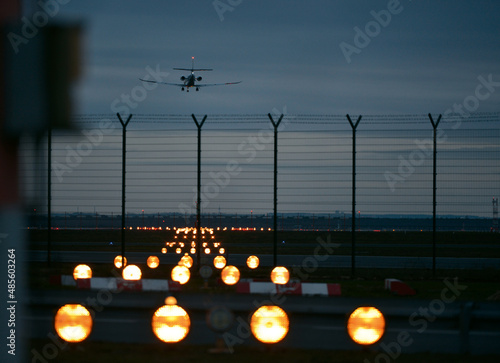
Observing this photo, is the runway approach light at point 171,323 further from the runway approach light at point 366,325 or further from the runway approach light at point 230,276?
the runway approach light at point 230,276

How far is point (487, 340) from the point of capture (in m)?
8.65

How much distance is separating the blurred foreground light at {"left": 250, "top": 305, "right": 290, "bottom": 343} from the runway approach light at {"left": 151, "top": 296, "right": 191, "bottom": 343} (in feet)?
2.82

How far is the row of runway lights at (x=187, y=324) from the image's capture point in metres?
7.38

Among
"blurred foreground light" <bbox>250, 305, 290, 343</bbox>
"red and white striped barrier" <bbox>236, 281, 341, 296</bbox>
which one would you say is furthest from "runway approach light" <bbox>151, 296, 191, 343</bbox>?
"red and white striped barrier" <bbox>236, 281, 341, 296</bbox>

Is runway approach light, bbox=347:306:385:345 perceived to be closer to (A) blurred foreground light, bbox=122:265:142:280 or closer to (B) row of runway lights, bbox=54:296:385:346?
(B) row of runway lights, bbox=54:296:385:346

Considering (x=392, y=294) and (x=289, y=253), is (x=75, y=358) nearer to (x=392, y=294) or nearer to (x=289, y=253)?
(x=392, y=294)

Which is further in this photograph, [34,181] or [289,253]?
[289,253]

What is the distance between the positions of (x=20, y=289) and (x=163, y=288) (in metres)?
10.7

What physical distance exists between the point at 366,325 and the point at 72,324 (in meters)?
3.57

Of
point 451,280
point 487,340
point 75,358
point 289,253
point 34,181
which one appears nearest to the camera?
point 34,181

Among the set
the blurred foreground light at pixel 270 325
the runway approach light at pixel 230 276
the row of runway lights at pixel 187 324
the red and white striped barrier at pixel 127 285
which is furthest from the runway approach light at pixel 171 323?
the runway approach light at pixel 230 276

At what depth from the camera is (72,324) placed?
755cm

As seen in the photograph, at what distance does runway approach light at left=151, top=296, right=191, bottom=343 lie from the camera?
24.2 ft

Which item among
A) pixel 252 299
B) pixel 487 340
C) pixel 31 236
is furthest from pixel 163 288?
pixel 31 236
